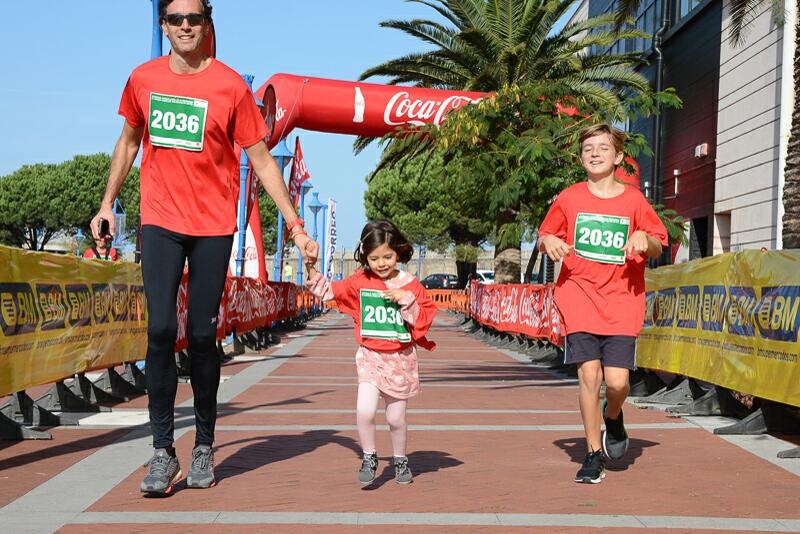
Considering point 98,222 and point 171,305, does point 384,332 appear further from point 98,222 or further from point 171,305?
point 98,222

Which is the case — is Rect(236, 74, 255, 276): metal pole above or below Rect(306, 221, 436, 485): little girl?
above

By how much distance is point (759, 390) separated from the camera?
312 inches

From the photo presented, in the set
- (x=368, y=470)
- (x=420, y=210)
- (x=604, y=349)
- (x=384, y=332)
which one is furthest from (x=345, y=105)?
(x=420, y=210)

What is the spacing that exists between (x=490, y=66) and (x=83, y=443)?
2105cm

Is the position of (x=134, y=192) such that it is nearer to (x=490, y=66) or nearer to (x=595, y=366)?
(x=490, y=66)

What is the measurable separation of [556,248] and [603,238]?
313 mm

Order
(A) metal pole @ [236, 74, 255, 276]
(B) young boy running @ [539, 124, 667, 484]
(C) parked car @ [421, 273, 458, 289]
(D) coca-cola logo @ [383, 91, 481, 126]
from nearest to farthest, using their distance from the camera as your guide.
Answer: (B) young boy running @ [539, 124, 667, 484] < (A) metal pole @ [236, 74, 255, 276] < (D) coca-cola logo @ [383, 91, 481, 126] < (C) parked car @ [421, 273, 458, 289]

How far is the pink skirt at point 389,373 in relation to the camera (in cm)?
572

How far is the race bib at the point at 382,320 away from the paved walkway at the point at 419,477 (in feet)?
2.57

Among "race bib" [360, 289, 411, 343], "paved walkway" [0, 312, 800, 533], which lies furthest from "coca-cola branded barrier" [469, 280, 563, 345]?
"race bib" [360, 289, 411, 343]

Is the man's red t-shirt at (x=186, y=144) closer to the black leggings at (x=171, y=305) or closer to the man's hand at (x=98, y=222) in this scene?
the black leggings at (x=171, y=305)

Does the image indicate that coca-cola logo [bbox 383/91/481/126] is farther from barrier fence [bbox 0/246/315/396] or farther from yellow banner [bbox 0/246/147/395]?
yellow banner [bbox 0/246/147/395]

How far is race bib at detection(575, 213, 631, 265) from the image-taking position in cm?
606

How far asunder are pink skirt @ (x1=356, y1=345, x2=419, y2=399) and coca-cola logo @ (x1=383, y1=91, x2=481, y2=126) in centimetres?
1896
